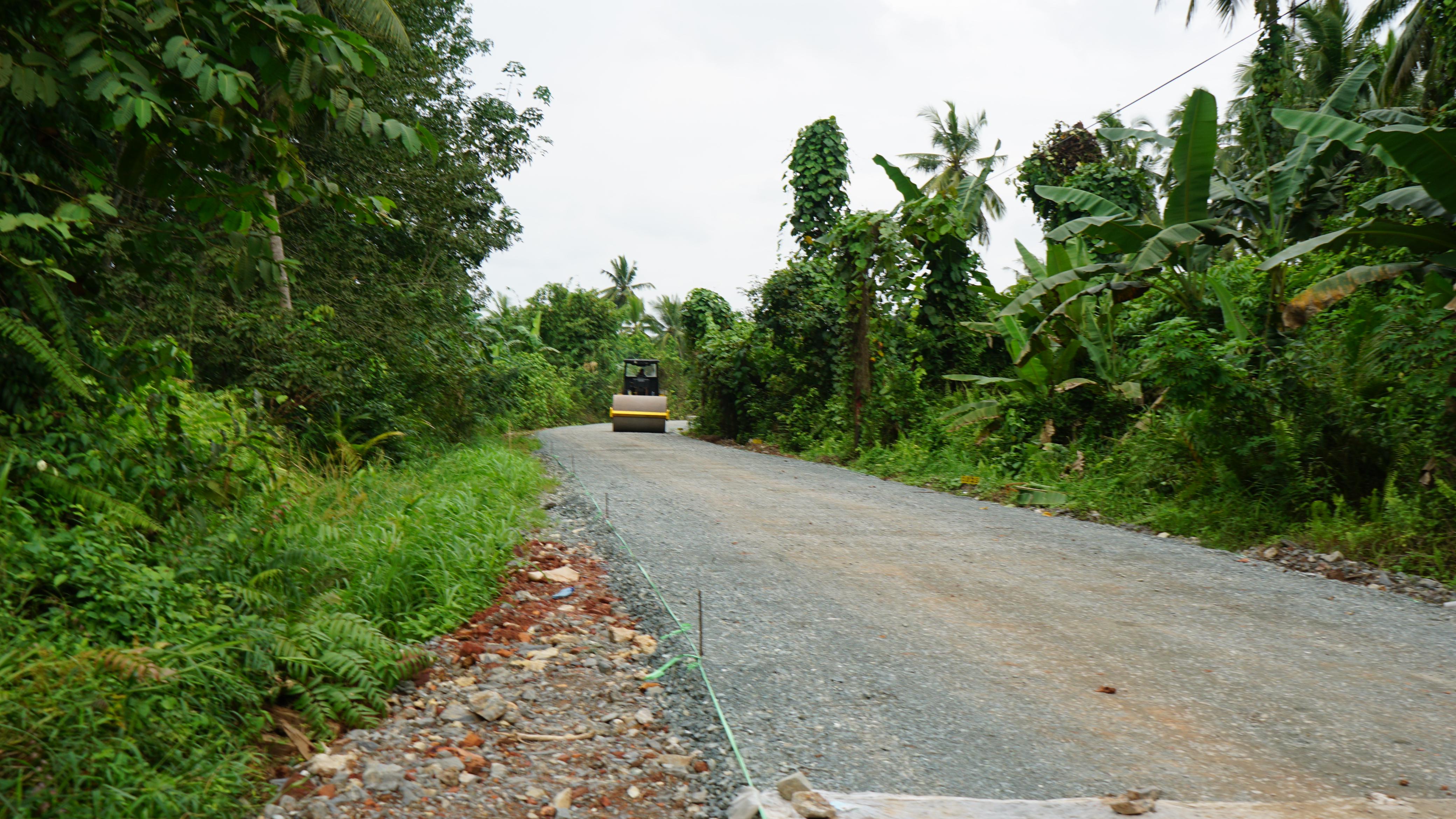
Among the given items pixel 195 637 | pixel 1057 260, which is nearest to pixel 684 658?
pixel 195 637

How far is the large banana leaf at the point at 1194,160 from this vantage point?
8.89 meters

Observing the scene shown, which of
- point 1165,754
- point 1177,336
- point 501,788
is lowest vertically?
point 501,788

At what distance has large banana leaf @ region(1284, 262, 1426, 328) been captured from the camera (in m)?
7.25

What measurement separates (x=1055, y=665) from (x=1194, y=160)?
→ 7218 millimetres

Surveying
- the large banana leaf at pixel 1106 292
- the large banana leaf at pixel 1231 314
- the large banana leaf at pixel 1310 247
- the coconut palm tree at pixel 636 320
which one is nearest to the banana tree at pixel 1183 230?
the large banana leaf at pixel 1106 292

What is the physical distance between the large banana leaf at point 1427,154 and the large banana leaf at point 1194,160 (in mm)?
2112

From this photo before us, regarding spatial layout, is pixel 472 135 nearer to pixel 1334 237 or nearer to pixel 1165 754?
pixel 1334 237

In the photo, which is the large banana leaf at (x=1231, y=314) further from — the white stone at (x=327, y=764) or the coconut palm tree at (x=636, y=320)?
the coconut palm tree at (x=636, y=320)

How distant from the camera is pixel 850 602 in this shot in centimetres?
518

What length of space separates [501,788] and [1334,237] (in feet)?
25.3

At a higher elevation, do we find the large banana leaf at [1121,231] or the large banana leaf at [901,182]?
the large banana leaf at [901,182]

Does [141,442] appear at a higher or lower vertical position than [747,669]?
higher

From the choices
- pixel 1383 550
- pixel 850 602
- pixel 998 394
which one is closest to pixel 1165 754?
pixel 850 602

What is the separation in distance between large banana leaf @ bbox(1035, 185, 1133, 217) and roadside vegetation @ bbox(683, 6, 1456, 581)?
0.04 metres
